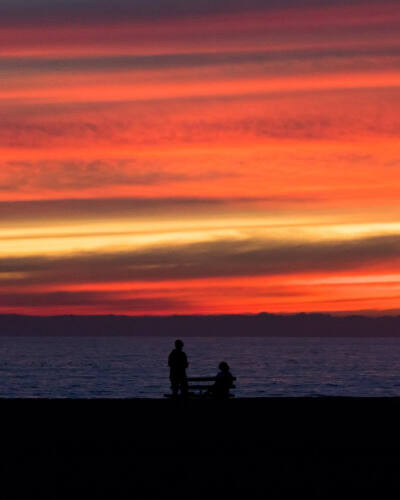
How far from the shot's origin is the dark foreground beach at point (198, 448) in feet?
45.4

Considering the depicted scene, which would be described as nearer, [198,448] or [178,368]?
[198,448]

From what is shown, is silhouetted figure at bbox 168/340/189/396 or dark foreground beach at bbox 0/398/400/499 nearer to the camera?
dark foreground beach at bbox 0/398/400/499

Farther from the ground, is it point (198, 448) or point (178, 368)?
point (178, 368)

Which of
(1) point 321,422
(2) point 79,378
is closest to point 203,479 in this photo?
(1) point 321,422

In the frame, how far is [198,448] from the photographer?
18.1 meters

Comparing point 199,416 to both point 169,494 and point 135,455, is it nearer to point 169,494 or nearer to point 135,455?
point 135,455

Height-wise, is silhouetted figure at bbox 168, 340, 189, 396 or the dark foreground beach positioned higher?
silhouetted figure at bbox 168, 340, 189, 396

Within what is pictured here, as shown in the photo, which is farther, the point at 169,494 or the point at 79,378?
the point at 79,378

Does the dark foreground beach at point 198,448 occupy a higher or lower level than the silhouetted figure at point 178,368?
lower

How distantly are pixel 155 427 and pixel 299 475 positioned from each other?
279 inches

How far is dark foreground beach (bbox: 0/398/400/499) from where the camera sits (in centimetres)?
1385

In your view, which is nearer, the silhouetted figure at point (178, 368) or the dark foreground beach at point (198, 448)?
the dark foreground beach at point (198, 448)

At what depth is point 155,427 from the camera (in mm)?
21531

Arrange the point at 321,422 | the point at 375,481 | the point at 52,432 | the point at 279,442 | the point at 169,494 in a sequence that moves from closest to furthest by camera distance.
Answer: the point at 169,494 → the point at 375,481 → the point at 279,442 → the point at 52,432 → the point at 321,422
